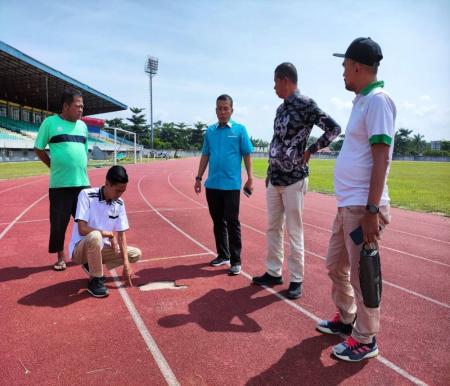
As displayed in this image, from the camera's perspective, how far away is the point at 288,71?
11.1 ft

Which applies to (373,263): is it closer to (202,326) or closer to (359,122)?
(359,122)

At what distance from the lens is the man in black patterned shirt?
336cm

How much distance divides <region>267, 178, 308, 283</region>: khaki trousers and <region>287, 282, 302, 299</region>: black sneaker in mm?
44

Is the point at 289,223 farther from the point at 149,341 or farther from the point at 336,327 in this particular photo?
the point at 149,341

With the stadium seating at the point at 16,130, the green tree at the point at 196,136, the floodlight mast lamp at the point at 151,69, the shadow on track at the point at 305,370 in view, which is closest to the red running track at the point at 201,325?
the shadow on track at the point at 305,370

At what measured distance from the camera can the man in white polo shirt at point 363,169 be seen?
2150mm

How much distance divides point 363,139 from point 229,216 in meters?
2.23

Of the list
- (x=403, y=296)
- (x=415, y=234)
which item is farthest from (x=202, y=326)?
(x=415, y=234)

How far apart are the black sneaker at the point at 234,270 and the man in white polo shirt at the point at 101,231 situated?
1.19m

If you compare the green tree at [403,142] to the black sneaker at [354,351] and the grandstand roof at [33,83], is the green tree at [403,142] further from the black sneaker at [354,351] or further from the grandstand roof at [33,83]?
the black sneaker at [354,351]

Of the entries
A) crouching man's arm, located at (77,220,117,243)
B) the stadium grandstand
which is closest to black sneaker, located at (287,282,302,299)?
crouching man's arm, located at (77,220,117,243)

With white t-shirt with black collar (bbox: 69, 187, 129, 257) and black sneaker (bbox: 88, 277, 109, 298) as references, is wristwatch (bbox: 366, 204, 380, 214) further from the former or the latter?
black sneaker (bbox: 88, 277, 109, 298)

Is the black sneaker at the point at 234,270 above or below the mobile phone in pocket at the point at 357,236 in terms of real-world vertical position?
below

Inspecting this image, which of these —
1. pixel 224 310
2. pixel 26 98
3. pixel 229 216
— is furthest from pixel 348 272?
pixel 26 98
